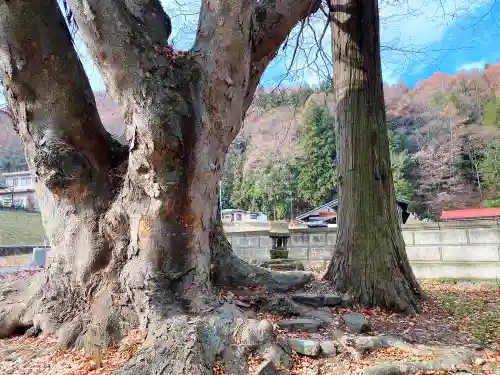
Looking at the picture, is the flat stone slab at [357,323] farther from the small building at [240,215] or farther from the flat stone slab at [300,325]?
the small building at [240,215]

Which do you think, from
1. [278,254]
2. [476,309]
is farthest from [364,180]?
[278,254]

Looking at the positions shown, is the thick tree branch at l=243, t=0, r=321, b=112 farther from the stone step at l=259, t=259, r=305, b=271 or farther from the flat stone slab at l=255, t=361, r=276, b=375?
the stone step at l=259, t=259, r=305, b=271

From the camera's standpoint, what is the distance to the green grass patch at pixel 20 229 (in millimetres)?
22875

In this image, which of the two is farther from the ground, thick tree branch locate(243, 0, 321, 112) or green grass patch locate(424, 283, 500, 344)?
thick tree branch locate(243, 0, 321, 112)

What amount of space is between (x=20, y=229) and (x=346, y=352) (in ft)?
92.9

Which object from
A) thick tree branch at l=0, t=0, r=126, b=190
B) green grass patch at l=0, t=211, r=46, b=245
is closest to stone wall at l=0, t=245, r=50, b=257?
green grass patch at l=0, t=211, r=46, b=245

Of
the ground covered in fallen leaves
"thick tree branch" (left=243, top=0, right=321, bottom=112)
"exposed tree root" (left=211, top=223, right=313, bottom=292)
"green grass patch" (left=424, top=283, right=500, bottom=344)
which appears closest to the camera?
the ground covered in fallen leaves

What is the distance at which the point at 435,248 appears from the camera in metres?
8.84

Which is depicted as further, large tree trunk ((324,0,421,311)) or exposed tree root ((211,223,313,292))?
large tree trunk ((324,0,421,311))

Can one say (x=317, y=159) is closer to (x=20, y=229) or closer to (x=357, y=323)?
(x=20, y=229)

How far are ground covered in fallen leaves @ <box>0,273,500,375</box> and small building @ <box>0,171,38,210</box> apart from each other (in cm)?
3670

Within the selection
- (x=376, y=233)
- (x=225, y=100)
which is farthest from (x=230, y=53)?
(x=376, y=233)

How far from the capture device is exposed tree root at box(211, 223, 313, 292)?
4305mm

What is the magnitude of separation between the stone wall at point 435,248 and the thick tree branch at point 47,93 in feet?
22.3
